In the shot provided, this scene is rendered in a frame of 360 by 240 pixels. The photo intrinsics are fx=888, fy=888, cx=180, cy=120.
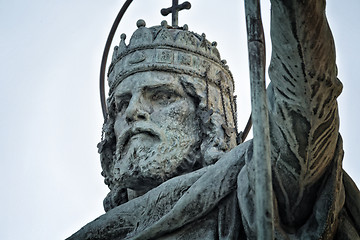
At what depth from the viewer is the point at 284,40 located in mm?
4977

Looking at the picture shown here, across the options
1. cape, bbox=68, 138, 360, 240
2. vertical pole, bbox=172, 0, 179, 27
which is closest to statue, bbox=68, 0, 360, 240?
cape, bbox=68, 138, 360, 240

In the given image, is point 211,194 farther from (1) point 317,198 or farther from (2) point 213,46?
(2) point 213,46

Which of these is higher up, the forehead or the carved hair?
the forehead

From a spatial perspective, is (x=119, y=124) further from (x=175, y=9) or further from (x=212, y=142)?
(x=175, y=9)

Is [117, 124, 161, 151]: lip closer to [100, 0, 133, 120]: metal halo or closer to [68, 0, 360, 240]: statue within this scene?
[68, 0, 360, 240]: statue

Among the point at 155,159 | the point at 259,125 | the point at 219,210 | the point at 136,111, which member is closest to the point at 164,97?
the point at 136,111

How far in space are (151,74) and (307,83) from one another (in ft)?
8.23

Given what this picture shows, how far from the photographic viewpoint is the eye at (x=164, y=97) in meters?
7.23

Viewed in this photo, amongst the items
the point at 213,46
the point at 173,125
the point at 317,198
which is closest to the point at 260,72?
the point at 317,198

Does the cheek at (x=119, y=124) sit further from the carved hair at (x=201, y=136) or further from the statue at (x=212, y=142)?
the carved hair at (x=201, y=136)

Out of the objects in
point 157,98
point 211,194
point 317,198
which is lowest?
point 317,198

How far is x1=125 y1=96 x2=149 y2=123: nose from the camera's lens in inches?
279

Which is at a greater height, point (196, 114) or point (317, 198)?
point (196, 114)

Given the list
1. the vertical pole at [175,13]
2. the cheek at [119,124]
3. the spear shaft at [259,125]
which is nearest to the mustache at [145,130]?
the cheek at [119,124]
